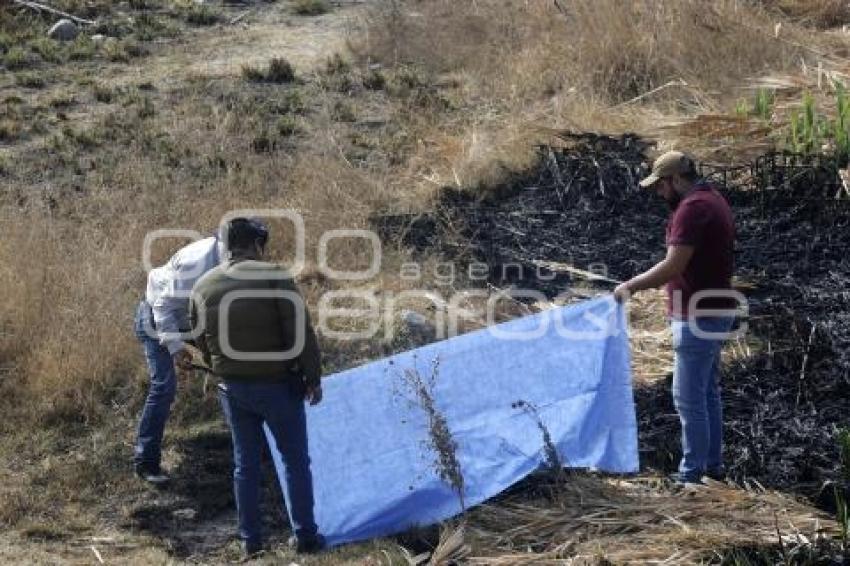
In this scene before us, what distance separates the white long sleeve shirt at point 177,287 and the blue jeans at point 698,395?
2.22 meters

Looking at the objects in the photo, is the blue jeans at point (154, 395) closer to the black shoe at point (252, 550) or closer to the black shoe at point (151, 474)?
the black shoe at point (151, 474)

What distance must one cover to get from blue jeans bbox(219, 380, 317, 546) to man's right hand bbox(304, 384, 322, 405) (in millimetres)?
33

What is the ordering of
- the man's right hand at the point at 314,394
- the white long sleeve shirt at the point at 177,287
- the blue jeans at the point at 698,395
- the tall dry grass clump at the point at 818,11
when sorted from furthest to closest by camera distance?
1. the tall dry grass clump at the point at 818,11
2. the white long sleeve shirt at the point at 177,287
3. the man's right hand at the point at 314,394
4. the blue jeans at the point at 698,395

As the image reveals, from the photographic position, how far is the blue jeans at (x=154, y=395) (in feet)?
23.7

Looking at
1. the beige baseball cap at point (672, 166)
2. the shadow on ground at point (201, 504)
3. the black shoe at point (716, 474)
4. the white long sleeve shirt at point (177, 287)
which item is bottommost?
the shadow on ground at point (201, 504)

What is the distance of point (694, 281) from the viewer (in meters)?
6.04

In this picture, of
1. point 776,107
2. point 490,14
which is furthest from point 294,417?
point 490,14

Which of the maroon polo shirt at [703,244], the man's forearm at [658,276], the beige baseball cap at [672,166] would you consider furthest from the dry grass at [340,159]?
the beige baseball cap at [672,166]

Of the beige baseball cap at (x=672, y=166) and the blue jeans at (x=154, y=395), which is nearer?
the beige baseball cap at (x=672, y=166)

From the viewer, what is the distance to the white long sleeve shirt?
262 inches

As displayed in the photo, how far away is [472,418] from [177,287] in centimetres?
160

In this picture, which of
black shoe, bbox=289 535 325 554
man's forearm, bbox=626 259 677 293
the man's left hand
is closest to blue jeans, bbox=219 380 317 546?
black shoe, bbox=289 535 325 554

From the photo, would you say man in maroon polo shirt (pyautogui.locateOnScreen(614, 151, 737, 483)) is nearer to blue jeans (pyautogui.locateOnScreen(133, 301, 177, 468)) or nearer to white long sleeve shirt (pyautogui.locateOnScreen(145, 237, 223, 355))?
white long sleeve shirt (pyautogui.locateOnScreen(145, 237, 223, 355))

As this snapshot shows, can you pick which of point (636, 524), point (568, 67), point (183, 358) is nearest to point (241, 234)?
point (183, 358)
